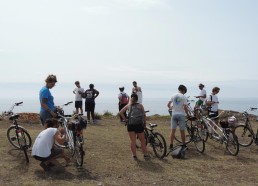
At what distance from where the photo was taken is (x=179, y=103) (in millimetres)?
10922

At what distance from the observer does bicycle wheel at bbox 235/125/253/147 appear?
12273mm

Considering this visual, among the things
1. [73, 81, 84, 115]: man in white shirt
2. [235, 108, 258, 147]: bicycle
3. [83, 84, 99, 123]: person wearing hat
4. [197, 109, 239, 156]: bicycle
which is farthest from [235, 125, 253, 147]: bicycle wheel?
[73, 81, 84, 115]: man in white shirt

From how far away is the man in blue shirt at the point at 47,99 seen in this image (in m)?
9.25

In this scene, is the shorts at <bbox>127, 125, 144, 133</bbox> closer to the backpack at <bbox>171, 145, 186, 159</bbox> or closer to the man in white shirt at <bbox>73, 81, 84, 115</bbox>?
the backpack at <bbox>171, 145, 186, 159</bbox>

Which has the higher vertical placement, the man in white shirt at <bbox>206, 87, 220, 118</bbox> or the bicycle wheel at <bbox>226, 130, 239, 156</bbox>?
the man in white shirt at <bbox>206, 87, 220, 118</bbox>

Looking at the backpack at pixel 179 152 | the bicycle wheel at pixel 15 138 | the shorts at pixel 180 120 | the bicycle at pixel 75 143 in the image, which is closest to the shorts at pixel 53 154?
the bicycle at pixel 75 143

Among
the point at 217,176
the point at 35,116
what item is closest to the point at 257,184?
the point at 217,176

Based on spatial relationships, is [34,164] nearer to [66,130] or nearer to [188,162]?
[66,130]

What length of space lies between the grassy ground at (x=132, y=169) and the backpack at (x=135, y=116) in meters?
1.03

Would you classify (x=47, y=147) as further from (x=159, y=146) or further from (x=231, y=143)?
(x=231, y=143)

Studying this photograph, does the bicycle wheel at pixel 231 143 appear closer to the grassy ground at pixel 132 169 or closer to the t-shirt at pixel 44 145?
the grassy ground at pixel 132 169

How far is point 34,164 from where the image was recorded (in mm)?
9023

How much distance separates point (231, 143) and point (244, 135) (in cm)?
182

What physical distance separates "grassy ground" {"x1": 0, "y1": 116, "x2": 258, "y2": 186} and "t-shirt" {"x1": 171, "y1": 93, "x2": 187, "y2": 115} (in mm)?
1302
